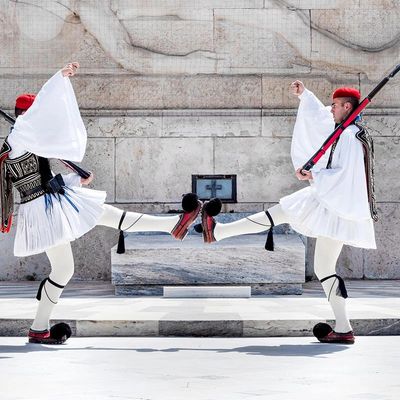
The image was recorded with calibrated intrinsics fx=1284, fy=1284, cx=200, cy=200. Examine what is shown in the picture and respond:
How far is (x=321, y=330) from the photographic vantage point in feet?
31.0

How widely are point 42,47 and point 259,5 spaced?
2.66 m

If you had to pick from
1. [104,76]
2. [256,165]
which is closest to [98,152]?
[104,76]

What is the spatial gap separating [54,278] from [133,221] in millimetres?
719

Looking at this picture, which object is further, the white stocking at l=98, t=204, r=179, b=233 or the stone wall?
the stone wall

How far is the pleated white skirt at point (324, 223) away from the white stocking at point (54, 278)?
164cm

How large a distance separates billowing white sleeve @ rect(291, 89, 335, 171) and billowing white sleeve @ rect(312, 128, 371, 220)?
0.31 metres

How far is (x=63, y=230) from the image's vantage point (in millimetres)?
9125

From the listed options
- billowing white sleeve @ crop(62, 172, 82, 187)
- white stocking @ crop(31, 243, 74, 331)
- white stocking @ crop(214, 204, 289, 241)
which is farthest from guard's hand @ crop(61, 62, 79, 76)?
white stocking @ crop(214, 204, 289, 241)

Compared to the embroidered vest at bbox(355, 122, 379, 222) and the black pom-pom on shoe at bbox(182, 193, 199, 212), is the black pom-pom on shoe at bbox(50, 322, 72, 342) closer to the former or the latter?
the black pom-pom on shoe at bbox(182, 193, 199, 212)

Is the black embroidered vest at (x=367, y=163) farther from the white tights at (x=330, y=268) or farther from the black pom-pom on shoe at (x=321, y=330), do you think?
the black pom-pom on shoe at (x=321, y=330)

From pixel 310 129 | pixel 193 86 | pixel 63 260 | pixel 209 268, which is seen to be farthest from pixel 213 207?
pixel 193 86

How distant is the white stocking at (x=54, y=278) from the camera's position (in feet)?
30.6

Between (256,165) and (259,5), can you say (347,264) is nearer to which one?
(256,165)

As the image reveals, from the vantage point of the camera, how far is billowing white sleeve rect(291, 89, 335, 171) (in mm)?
9570
